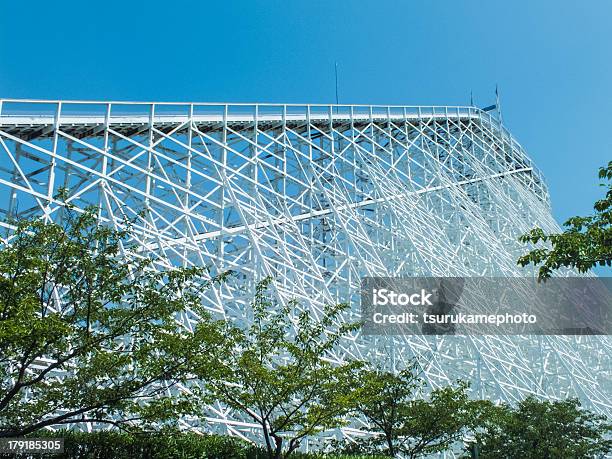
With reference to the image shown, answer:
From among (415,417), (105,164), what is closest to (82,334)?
(105,164)

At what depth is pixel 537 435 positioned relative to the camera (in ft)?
62.0

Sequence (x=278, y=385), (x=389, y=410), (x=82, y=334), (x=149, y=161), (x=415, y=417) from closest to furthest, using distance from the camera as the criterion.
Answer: (x=82, y=334)
(x=278, y=385)
(x=415, y=417)
(x=389, y=410)
(x=149, y=161)

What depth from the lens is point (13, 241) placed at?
11539 millimetres

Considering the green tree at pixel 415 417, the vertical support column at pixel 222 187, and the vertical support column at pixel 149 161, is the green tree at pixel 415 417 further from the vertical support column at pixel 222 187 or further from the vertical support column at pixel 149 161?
the vertical support column at pixel 149 161

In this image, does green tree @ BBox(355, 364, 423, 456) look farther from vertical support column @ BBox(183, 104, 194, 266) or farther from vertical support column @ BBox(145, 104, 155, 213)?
vertical support column @ BBox(145, 104, 155, 213)

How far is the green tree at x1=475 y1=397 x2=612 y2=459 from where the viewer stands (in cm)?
1884

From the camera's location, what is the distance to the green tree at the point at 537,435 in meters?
18.8

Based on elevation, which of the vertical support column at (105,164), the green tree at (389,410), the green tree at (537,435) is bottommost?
the green tree at (537,435)

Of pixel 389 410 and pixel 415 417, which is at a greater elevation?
pixel 389 410

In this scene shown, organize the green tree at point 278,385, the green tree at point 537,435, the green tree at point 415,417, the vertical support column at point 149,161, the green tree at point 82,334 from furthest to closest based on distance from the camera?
1. the vertical support column at point 149,161
2. the green tree at point 537,435
3. the green tree at point 415,417
4. the green tree at point 278,385
5. the green tree at point 82,334

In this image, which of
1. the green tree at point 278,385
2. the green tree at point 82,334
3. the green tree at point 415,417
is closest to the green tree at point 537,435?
the green tree at point 415,417

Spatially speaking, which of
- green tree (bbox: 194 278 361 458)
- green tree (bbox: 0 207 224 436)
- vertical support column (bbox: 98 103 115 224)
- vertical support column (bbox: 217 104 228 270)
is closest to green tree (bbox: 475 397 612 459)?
green tree (bbox: 194 278 361 458)

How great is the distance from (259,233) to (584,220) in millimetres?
12846

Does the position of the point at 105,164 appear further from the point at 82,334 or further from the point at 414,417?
the point at 414,417
